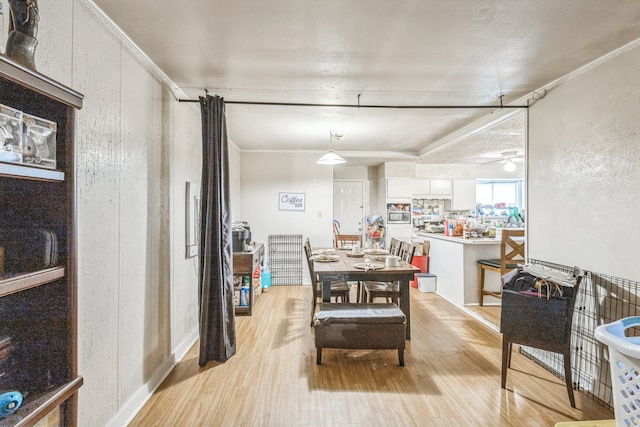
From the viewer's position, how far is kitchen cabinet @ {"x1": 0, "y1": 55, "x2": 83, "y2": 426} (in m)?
1.01

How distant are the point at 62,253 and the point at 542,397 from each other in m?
2.95

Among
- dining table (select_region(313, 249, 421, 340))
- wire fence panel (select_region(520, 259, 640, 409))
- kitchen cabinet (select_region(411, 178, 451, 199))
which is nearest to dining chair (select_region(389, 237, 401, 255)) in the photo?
dining table (select_region(313, 249, 421, 340))

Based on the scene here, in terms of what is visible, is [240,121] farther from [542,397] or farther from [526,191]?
[542,397]

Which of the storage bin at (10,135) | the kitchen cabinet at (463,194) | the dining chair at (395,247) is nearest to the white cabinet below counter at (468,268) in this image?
the dining chair at (395,247)

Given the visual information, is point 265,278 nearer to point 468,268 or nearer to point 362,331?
point 362,331

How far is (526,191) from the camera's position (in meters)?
3.09

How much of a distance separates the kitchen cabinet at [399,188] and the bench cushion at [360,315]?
364 cm

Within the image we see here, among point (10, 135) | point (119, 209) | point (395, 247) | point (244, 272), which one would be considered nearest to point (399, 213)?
point (395, 247)

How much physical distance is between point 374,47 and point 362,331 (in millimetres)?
2150

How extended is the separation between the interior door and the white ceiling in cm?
337

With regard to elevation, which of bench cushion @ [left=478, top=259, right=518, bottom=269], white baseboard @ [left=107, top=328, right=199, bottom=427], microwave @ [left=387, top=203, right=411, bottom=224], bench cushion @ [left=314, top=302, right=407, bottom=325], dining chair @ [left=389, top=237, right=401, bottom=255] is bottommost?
white baseboard @ [left=107, top=328, right=199, bottom=427]

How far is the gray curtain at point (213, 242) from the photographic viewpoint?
2719 mm

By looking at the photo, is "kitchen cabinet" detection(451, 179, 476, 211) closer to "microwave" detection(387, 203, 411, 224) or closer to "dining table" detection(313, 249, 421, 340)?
"microwave" detection(387, 203, 411, 224)

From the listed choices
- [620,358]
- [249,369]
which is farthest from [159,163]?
[620,358]
